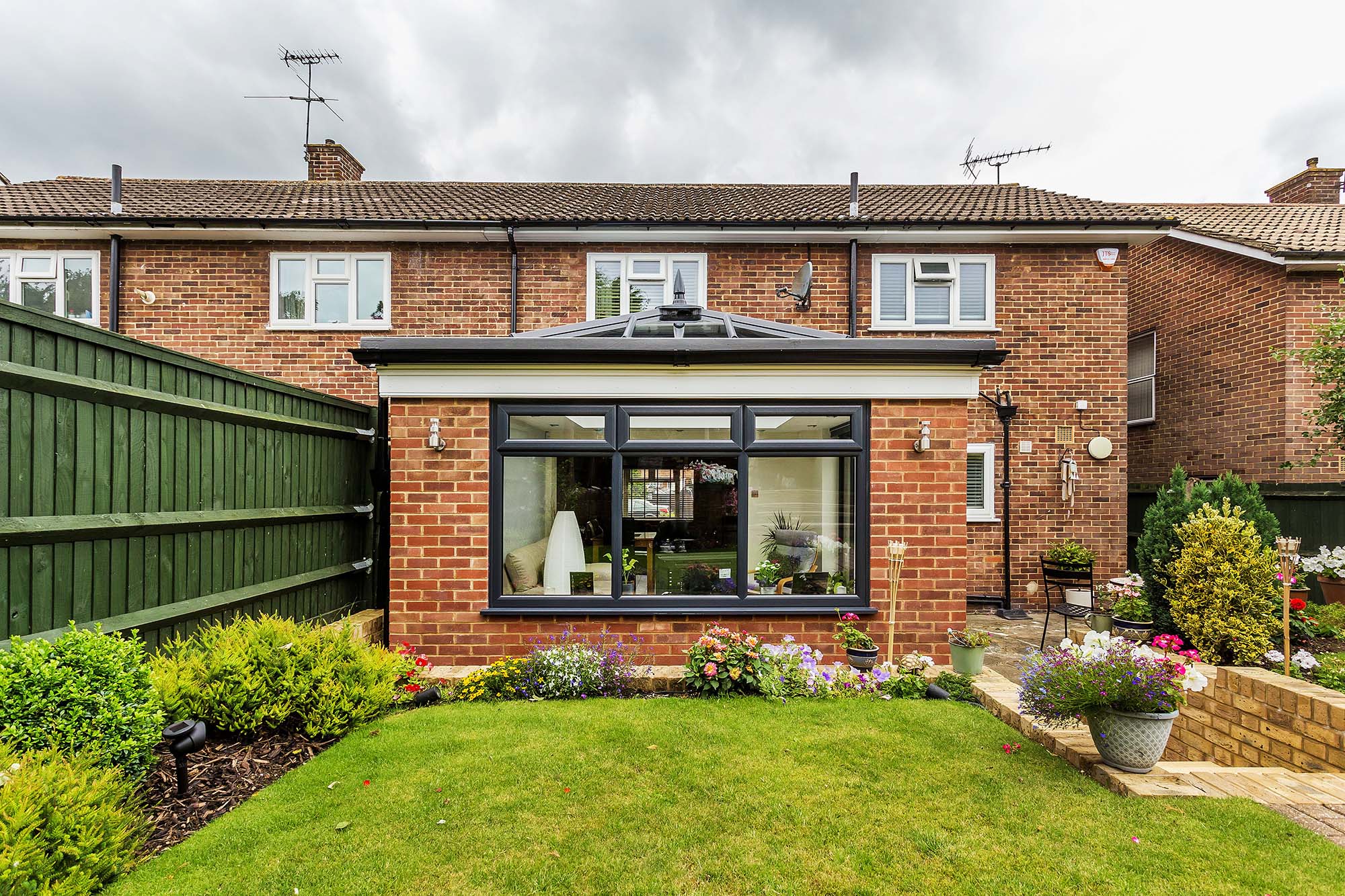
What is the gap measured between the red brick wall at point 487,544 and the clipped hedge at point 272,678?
974mm

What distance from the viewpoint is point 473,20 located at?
11008 millimetres

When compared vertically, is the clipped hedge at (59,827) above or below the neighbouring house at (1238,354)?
below

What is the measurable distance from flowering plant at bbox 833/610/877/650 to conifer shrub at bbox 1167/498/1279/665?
235 cm

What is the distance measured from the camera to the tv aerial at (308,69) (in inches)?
514

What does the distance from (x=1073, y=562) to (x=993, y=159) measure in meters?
8.73

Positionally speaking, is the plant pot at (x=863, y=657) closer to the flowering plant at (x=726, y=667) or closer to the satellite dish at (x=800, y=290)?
the flowering plant at (x=726, y=667)

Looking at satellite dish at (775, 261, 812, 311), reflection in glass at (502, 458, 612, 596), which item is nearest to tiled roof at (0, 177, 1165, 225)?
satellite dish at (775, 261, 812, 311)

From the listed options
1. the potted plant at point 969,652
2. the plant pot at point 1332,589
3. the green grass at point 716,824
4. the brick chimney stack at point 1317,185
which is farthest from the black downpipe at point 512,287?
the brick chimney stack at point 1317,185

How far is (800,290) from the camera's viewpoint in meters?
8.99

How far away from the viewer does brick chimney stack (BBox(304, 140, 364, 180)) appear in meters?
12.3

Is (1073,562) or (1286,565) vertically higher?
(1286,565)

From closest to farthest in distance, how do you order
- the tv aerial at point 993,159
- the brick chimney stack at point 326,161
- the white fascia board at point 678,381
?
the white fascia board at point 678,381 → the tv aerial at point 993,159 → the brick chimney stack at point 326,161

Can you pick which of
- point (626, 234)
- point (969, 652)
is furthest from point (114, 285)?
point (969, 652)

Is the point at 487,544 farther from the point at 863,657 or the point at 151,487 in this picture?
the point at 863,657
